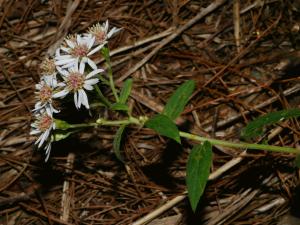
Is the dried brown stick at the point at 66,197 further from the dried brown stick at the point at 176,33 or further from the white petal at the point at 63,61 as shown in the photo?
the white petal at the point at 63,61

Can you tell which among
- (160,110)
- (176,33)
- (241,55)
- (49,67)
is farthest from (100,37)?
(241,55)

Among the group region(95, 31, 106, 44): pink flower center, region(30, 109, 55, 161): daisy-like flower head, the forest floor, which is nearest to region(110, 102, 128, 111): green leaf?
region(30, 109, 55, 161): daisy-like flower head

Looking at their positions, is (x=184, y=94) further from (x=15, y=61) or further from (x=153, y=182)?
(x=15, y=61)

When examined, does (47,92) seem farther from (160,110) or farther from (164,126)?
(160,110)

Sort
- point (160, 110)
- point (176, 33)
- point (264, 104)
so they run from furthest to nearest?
point (176, 33), point (160, 110), point (264, 104)

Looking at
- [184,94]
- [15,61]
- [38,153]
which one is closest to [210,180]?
[184,94]
